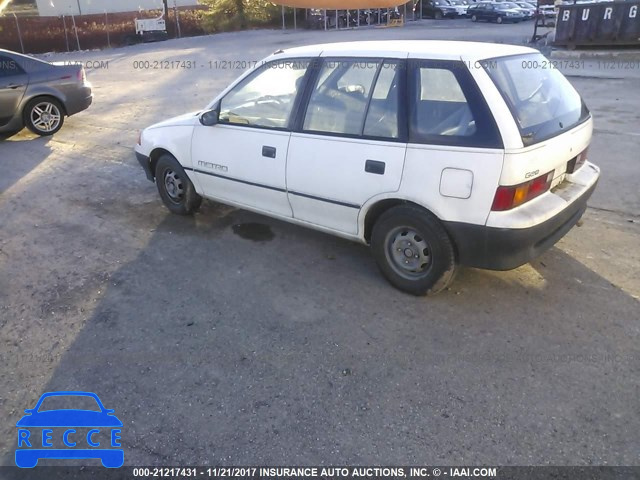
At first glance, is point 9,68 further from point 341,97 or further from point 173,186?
point 341,97

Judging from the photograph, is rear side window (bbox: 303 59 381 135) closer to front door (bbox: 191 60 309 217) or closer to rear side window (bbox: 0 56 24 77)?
front door (bbox: 191 60 309 217)

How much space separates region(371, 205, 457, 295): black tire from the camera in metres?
3.46

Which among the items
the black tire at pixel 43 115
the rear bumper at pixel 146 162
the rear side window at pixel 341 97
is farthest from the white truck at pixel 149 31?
the rear side window at pixel 341 97

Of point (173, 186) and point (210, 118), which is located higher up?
point (210, 118)

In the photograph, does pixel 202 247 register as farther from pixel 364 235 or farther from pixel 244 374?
pixel 244 374

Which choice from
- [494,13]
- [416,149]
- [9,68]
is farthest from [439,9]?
[416,149]

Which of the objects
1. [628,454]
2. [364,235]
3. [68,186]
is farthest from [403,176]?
A: [68,186]

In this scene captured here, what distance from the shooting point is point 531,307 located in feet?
11.7

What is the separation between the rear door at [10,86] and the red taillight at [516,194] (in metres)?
8.57

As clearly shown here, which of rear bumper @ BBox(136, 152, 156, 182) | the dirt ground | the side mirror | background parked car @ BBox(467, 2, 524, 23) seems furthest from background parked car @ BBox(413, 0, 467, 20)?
the side mirror

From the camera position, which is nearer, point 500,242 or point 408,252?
point 500,242

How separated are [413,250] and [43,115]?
8.10 metres

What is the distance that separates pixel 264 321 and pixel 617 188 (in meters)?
4.40

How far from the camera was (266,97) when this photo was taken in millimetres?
4340
